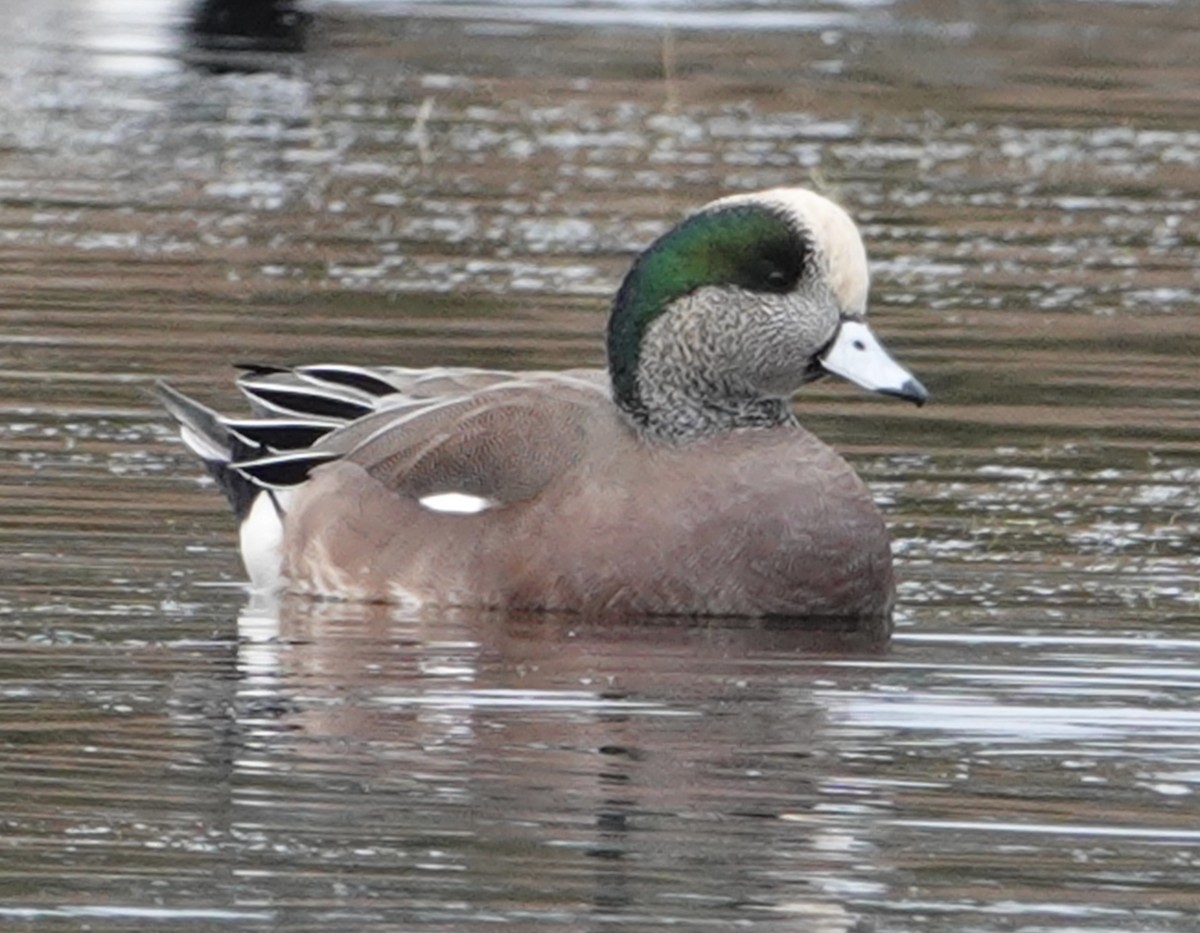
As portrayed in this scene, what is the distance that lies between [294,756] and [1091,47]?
1292 cm

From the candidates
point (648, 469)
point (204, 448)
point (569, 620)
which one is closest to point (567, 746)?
point (569, 620)

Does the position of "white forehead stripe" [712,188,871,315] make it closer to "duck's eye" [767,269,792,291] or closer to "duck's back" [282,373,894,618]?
"duck's eye" [767,269,792,291]

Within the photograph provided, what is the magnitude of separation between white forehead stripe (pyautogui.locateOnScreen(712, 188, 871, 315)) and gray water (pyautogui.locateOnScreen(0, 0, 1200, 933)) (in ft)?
2.34

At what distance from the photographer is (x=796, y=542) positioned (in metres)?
8.52

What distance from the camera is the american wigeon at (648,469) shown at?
847cm

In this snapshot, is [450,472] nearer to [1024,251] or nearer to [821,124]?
[1024,251]

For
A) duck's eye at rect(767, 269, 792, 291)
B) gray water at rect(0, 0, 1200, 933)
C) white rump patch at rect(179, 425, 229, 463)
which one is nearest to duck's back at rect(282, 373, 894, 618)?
gray water at rect(0, 0, 1200, 933)

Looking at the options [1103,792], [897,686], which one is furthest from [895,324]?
[1103,792]

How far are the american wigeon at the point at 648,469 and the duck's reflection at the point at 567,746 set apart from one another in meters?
0.10

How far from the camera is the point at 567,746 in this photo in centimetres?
716

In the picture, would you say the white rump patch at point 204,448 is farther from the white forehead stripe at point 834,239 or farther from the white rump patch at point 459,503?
the white forehead stripe at point 834,239

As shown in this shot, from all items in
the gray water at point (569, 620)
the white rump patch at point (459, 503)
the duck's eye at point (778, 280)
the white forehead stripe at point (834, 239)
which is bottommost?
the gray water at point (569, 620)

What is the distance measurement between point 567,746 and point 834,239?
193cm

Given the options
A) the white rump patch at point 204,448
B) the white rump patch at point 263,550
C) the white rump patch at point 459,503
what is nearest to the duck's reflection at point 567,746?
the white rump patch at point 263,550
